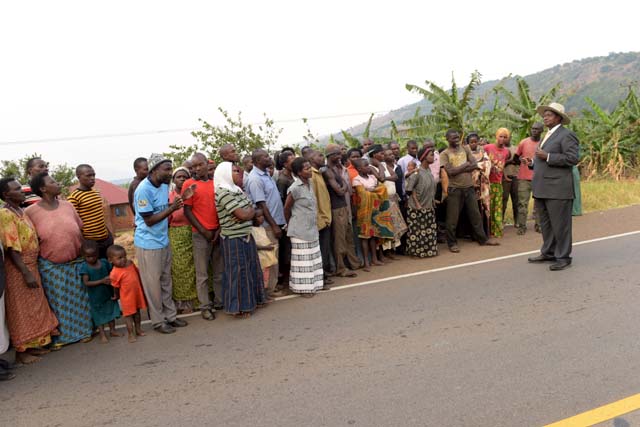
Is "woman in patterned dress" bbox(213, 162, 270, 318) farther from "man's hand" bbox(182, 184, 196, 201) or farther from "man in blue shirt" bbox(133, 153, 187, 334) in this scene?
"man in blue shirt" bbox(133, 153, 187, 334)

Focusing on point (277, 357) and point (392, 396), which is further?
point (277, 357)

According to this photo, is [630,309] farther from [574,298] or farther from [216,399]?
[216,399]

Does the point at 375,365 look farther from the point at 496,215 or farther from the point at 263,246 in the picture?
the point at 496,215

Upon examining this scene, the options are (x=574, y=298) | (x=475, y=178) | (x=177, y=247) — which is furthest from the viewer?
(x=475, y=178)

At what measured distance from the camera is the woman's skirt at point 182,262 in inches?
213

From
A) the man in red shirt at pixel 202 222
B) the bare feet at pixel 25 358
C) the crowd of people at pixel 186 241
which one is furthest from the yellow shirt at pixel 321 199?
the bare feet at pixel 25 358

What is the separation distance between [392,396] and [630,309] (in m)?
2.69

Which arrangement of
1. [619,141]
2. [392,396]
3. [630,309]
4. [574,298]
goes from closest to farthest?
[392,396], [630,309], [574,298], [619,141]

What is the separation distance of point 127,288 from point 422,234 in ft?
14.2

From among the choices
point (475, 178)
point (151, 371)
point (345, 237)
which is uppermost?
point (475, 178)

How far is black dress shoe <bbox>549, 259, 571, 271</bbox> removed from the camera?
5.91 meters

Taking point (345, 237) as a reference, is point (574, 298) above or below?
below

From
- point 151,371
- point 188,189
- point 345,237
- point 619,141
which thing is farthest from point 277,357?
point 619,141

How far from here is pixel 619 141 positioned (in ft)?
50.1
